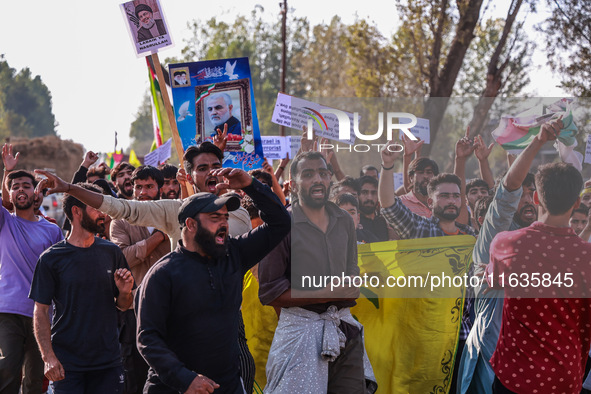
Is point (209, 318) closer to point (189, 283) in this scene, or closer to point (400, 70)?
point (189, 283)

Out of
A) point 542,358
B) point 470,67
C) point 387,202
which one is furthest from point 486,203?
point 470,67

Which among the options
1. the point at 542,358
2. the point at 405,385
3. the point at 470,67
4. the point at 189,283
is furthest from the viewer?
the point at 470,67

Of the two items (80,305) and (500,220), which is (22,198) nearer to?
(80,305)

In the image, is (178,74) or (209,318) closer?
(209,318)

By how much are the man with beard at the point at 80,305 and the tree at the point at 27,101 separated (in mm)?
102389

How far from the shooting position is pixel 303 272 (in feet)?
16.0

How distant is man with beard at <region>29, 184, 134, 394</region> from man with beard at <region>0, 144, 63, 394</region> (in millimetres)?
1149

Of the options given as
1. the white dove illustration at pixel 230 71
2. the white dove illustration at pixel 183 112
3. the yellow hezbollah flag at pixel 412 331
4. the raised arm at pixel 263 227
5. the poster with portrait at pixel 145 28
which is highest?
the poster with portrait at pixel 145 28

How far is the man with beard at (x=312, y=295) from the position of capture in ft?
15.7

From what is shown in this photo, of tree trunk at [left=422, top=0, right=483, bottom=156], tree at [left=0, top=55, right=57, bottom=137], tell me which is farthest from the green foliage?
tree at [left=0, top=55, right=57, bottom=137]

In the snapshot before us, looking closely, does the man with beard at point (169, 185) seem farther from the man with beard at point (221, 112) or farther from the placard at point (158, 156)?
the placard at point (158, 156)

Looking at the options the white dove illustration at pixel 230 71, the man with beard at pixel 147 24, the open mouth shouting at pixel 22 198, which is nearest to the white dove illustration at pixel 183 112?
the white dove illustration at pixel 230 71

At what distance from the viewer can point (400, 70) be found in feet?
79.1

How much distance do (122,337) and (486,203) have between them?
2770mm
